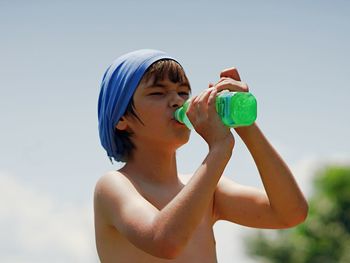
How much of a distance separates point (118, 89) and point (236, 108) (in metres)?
0.85

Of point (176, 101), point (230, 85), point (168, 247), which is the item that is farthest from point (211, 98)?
point (168, 247)

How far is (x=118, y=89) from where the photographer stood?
454 cm

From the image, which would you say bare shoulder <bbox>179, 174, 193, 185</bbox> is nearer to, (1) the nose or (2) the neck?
(2) the neck

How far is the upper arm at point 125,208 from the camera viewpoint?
3.84 m

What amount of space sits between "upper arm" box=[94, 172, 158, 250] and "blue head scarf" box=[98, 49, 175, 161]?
0.32 meters

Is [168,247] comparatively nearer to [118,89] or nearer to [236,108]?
[236,108]

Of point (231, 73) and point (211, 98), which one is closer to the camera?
point (211, 98)

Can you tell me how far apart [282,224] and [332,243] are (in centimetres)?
3259

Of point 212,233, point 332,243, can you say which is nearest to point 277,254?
point 332,243

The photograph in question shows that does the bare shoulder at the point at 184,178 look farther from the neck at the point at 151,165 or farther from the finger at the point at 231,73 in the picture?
the finger at the point at 231,73

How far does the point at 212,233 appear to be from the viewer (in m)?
4.54

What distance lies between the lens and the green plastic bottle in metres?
3.93

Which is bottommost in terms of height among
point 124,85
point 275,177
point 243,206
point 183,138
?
point 243,206

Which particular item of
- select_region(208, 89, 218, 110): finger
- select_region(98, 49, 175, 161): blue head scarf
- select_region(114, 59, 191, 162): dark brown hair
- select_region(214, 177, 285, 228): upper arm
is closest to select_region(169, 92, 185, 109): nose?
select_region(114, 59, 191, 162): dark brown hair
